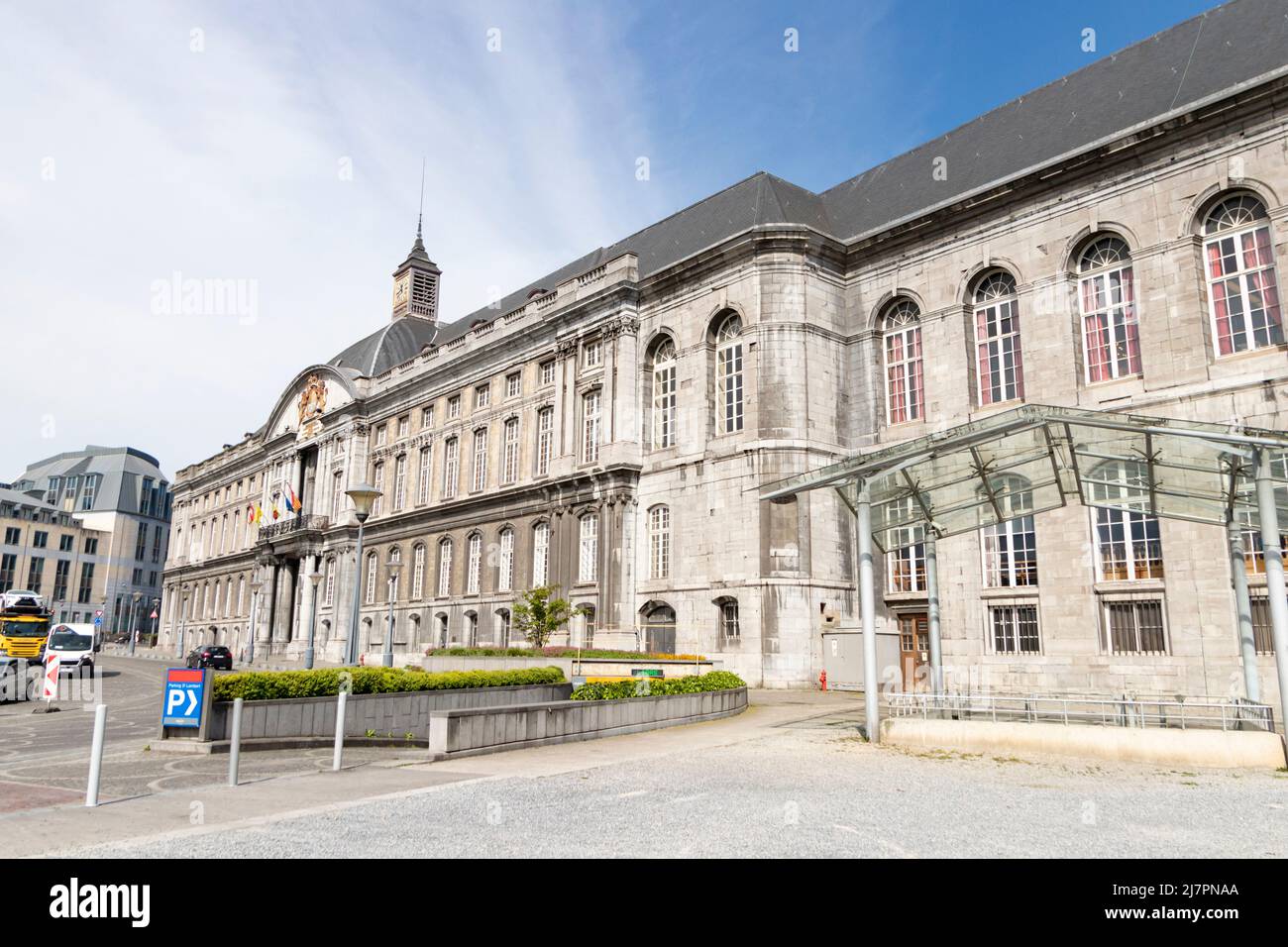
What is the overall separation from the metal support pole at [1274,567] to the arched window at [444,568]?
41.8 meters

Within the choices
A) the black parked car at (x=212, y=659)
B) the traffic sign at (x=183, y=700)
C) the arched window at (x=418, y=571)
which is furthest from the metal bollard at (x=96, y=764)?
the arched window at (x=418, y=571)

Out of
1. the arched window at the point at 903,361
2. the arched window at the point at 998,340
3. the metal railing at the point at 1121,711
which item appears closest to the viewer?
the metal railing at the point at 1121,711

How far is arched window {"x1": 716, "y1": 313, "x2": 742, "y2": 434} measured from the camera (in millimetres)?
36219

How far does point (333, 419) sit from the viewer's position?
61812 mm

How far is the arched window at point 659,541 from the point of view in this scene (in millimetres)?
37531

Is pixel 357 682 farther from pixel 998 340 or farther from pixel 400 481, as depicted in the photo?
pixel 400 481

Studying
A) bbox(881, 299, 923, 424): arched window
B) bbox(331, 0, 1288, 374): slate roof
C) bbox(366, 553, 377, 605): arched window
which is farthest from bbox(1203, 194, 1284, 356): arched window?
bbox(366, 553, 377, 605): arched window

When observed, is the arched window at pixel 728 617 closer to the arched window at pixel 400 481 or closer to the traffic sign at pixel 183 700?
the traffic sign at pixel 183 700

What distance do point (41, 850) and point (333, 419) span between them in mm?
57083

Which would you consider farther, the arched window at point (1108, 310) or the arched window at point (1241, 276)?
the arched window at point (1108, 310)

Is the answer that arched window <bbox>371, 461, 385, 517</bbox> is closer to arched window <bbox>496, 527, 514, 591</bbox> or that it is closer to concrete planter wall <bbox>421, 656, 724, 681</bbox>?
arched window <bbox>496, 527, 514, 591</bbox>

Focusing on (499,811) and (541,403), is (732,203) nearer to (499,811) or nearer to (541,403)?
(541,403)

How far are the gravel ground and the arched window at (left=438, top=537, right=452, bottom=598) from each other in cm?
3809

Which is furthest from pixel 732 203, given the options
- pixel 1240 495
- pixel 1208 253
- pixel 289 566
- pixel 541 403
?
pixel 289 566
